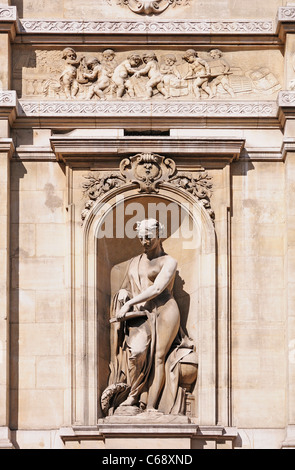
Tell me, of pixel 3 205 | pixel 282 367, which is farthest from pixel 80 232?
pixel 282 367

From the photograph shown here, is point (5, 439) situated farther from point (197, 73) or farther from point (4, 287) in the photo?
point (197, 73)

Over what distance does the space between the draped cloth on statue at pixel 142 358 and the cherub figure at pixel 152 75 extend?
9.36 ft

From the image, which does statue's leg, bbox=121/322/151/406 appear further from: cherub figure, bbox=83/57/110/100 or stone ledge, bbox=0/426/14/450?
cherub figure, bbox=83/57/110/100

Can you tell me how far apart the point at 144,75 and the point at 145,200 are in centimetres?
184

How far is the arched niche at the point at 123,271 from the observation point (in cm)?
3338

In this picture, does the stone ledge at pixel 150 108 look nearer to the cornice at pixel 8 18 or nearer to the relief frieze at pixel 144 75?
the relief frieze at pixel 144 75

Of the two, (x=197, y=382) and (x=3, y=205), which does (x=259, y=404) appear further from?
(x=3, y=205)

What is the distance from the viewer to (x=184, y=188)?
34.1m

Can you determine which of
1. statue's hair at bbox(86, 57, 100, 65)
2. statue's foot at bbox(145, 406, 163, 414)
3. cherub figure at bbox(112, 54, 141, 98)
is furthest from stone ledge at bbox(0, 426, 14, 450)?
statue's hair at bbox(86, 57, 100, 65)

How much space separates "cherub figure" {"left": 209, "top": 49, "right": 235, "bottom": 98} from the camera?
113 ft

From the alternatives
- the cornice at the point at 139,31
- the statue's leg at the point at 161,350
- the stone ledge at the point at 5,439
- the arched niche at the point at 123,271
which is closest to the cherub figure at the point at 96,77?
the cornice at the point at 139,31

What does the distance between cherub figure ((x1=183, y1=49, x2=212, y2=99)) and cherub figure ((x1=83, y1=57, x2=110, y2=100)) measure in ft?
3.83
